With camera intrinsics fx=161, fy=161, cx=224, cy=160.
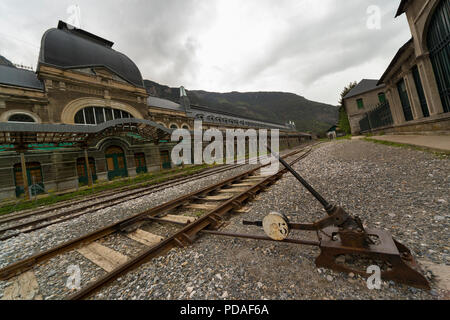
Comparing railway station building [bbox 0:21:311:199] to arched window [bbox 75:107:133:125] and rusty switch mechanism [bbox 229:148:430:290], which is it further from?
rusty switch mechanism [bbox 229:148:430:290]

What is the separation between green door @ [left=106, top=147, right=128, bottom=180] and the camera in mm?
17281

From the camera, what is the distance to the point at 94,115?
17.0 m

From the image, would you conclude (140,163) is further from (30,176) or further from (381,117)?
(381,117)

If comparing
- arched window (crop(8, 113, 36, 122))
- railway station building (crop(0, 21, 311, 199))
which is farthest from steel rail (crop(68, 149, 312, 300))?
arched window (crop(8, 113, 36, 122))

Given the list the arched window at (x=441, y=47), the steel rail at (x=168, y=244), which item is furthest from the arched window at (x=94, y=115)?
the arched window at (x=441, y=47)

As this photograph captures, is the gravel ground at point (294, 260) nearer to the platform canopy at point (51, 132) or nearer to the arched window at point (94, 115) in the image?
the platform canopy at point (51, 132)

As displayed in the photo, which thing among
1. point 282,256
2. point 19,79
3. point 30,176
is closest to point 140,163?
point 30,176

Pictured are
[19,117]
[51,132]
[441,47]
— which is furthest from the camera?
[19,117]

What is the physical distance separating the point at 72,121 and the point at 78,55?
815cm

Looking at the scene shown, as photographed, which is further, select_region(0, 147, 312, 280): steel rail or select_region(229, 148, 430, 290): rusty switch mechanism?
select_region(0, 147, 312, 280): steel rail

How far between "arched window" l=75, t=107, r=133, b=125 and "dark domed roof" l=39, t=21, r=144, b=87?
170 inches

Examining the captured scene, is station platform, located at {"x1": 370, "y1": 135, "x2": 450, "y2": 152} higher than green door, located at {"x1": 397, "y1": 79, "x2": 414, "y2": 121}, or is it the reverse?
green door, located at {"x1": 397, "y1": 79, "x2": 414, "y2": 121}

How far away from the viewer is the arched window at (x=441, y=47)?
691cm
